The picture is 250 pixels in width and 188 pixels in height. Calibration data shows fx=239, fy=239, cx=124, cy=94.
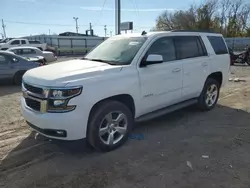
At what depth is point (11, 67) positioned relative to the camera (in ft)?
30.3

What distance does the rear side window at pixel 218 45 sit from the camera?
18.9 feet

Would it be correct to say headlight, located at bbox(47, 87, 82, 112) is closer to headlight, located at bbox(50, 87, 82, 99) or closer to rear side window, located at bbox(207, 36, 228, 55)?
headlight, located at bbox(50, 87, 82, 99)

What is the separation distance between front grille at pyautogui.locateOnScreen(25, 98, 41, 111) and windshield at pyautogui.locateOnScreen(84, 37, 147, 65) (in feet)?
4.47

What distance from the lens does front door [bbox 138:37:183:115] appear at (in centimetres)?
407

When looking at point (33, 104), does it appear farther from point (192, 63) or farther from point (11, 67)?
point (11, 67)

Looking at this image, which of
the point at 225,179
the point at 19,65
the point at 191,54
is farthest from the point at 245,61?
the point at 225,179

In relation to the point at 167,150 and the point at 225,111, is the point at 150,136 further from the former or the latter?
the point at 225,111

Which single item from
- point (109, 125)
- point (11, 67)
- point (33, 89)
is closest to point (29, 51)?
point (11, 67)

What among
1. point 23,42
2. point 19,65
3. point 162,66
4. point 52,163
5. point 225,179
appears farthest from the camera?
point 23,42

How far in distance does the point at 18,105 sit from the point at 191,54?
15.5ft

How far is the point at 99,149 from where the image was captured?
3.67m

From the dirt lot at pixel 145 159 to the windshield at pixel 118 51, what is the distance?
1.45m

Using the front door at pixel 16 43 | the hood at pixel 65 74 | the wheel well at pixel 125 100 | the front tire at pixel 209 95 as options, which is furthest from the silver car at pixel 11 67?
the front door at pixel 16 43

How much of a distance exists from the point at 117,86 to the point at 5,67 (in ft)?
23.5
